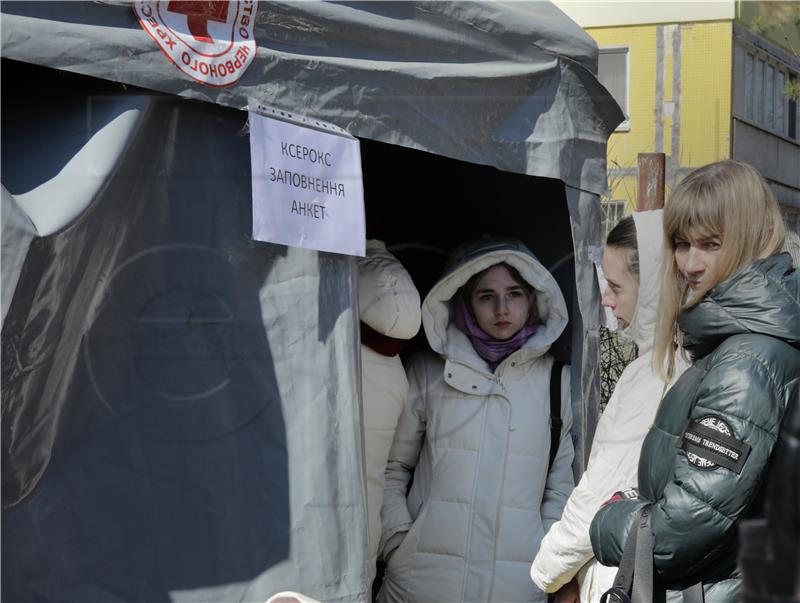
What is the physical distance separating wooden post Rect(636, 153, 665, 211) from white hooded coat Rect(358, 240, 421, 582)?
2.52m

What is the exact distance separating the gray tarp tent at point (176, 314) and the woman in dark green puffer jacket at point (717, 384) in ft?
2.35

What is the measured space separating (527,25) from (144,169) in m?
1.37

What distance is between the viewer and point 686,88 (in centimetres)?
1719

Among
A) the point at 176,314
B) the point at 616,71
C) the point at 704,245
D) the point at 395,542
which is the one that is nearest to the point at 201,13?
the point at 176,314

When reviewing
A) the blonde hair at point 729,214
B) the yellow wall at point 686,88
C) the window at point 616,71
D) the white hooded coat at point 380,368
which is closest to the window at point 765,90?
the yellow wall at point 686,88

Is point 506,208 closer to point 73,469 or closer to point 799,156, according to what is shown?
point 73,469

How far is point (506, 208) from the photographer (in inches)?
150

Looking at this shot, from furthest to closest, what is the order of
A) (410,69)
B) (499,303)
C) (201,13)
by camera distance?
(499,303)
(410,69)
(201,13)

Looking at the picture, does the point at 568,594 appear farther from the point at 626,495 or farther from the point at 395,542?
the point at 626,495

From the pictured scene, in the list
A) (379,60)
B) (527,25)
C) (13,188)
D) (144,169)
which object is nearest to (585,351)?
(527,25)

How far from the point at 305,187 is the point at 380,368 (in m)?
0.80

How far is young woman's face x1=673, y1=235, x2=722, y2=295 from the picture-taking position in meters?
1.92

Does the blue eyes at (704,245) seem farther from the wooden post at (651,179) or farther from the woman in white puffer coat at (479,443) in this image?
the wooden post at (651,179)

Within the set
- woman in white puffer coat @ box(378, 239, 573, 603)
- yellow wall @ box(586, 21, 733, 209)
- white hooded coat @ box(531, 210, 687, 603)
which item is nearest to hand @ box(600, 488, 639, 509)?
white hooded coat @ box(531, 210, 687, 603)
